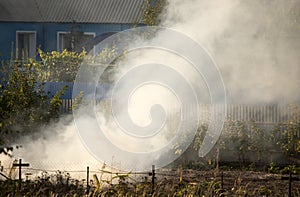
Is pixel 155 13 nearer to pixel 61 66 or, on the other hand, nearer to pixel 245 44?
pixel 245 44

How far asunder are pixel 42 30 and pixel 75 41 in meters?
1.89

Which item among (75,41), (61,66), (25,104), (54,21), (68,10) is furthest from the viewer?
(68,10)

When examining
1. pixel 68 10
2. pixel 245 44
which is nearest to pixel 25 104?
pixel 245 44

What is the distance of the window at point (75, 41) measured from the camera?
22625 mm

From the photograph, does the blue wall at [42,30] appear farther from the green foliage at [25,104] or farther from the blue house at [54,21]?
the green foliage at [25,104]

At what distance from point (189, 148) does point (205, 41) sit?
252 centimetres


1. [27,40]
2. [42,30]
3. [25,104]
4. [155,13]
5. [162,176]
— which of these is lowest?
[162,176]

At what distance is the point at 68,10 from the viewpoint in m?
24.0

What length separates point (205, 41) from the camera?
14.3m

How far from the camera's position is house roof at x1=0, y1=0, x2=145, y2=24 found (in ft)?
77.6

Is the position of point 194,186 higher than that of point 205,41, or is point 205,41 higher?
point 205,41

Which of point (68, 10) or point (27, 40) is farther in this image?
point (27, 40)

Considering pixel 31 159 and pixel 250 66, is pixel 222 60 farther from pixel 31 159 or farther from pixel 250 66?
pixel 31 159

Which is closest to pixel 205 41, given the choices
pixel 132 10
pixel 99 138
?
pixel 99 138
